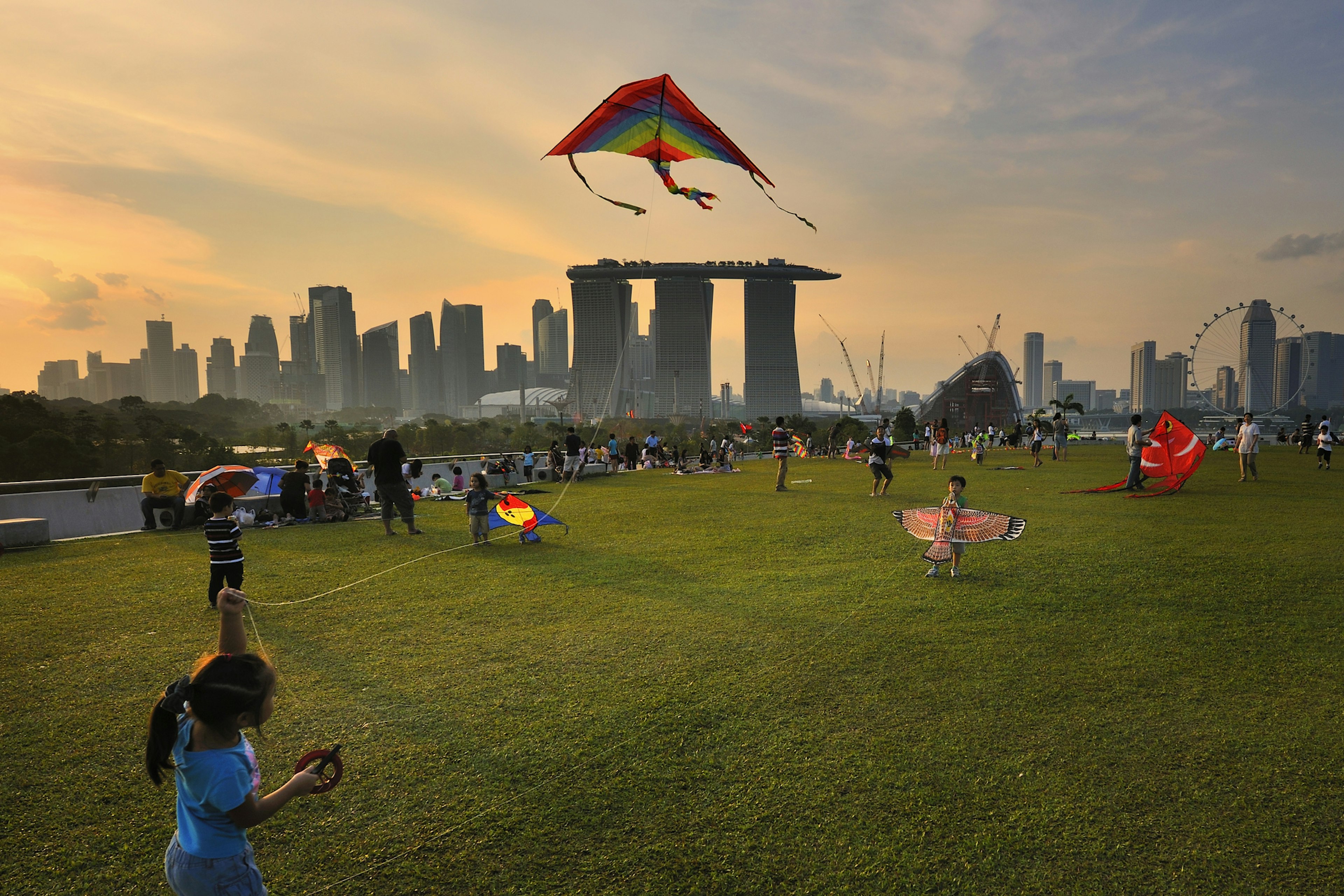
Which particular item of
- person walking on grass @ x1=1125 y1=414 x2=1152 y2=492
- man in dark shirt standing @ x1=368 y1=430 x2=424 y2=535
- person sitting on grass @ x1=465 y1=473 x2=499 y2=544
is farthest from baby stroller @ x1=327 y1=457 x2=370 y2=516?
person walking on grass @ x1=1125 y1=414 x2=1152 y2=492

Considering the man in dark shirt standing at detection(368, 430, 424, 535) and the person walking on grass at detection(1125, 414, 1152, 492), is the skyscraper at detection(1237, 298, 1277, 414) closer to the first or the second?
the person walking on grass at detection(1125, 414, 1152, 492)

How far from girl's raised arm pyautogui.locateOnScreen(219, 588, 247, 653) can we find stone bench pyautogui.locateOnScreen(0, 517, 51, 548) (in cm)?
1292

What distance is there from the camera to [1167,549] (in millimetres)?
10344

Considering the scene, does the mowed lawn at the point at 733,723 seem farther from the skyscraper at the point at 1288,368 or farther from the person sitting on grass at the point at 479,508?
the skyscraper at the point at 1288,368

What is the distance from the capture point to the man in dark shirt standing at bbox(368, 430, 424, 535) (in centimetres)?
1280

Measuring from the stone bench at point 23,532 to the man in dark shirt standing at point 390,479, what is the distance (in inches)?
233

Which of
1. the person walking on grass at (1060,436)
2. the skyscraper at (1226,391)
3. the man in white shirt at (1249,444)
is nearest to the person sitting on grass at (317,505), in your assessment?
the man in white shirt at (1249,444)

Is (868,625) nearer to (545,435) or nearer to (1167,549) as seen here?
(1167,549)

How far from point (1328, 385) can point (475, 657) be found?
834ft

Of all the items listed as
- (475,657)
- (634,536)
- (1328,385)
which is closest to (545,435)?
(634,536)

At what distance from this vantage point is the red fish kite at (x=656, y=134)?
8.02m

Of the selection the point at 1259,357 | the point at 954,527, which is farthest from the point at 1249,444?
the point at 1259,357

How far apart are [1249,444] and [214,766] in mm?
25759

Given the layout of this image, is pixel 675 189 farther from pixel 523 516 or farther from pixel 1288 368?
pixel 1288 368
